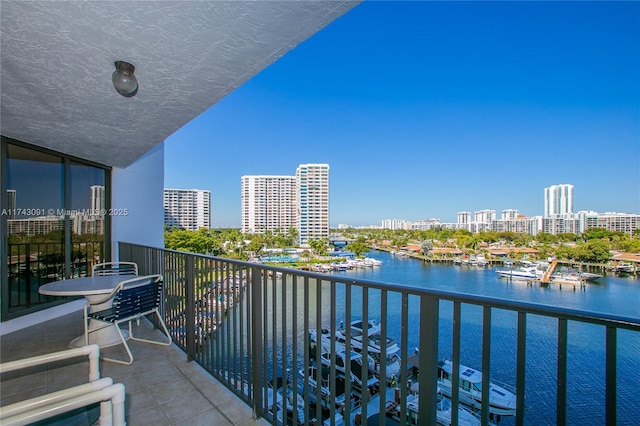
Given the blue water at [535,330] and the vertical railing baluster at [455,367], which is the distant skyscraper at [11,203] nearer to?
the blue water at [535,330]

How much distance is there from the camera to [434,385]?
1152 millimetres

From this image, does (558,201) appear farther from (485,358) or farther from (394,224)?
(485,358)

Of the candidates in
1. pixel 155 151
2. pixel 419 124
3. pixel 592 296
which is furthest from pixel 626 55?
pixel 155 151

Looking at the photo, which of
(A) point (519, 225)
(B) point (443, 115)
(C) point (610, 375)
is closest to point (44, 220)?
(C) point (610, 375)

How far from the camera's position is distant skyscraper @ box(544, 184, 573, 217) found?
28.9 m

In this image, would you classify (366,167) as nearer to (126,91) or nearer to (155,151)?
(155,151)

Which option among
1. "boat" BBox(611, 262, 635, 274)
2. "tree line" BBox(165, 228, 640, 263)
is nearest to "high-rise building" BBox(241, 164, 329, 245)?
"tree line" BBox(165, 228, 640, 263)

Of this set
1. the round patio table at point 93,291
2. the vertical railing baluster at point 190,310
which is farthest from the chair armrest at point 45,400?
the round patio table at point 93,291

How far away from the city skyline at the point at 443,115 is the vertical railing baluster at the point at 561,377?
721 cm

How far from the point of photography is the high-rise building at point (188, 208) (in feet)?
111

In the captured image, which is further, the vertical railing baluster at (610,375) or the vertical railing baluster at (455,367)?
the vertical railing baluster at (455,367)

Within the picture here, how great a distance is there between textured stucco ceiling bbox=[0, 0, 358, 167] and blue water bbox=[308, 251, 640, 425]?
1.56 m

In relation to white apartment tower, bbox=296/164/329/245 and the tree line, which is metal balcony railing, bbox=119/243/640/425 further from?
white apartment tower, bbox=296/164/329/245

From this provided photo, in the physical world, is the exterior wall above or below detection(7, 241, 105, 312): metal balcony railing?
above
